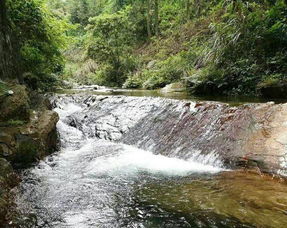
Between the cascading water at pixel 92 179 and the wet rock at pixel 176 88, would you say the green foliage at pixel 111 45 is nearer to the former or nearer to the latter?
the wet rock at pixel 176 88

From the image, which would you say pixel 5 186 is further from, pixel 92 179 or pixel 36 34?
pixel 36 34

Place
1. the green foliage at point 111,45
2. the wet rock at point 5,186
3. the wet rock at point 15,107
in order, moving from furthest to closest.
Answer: the green foliage at point 111,45 → the wet rock at point 15,107 → the wet rock at point 5,186

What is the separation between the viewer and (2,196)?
3.70 metres

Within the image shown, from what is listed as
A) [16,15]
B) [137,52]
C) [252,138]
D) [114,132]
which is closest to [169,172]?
[252,138]

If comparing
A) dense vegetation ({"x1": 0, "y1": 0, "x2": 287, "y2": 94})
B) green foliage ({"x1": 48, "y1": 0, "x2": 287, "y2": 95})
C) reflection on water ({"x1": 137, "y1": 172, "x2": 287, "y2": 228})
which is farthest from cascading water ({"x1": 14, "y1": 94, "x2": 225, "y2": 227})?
green foliage ({"x1": 48, "y1": 0, "x2": 287, "y2": 95})

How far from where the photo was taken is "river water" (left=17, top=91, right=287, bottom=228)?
3.24 metres

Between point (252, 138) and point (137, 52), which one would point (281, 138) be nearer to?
point (252, 138)

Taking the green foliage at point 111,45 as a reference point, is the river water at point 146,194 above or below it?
below

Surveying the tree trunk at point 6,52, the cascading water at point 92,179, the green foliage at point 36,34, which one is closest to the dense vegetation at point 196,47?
the green foliage at point 36,34

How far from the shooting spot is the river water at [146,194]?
3.24m

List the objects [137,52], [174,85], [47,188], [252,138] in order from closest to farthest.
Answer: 1. [47,188]
2. [252,138]
3. [174,85]
4. [137,52]

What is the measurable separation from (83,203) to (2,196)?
983mm

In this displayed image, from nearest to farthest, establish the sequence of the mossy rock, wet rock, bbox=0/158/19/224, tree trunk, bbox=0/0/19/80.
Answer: wet rock, bbox=0/158/19/224
the mossy rock
tree trunk, bbox=0/0/19/80

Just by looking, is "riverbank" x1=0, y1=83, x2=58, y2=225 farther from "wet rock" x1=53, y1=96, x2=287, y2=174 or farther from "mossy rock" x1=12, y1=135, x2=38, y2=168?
"wet rock" x1=53, y1=96, x2=287, y2=174
